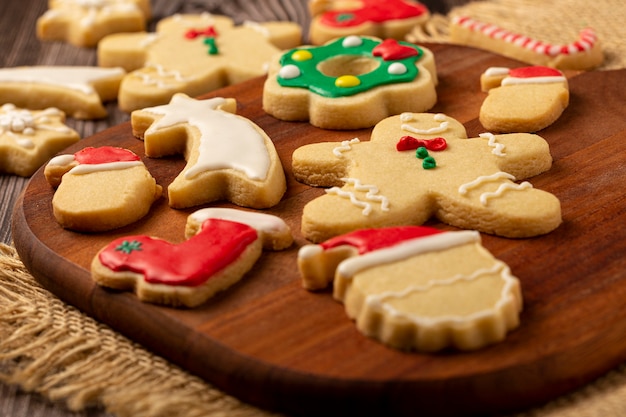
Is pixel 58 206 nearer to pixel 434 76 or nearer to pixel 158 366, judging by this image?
pixel 158 366

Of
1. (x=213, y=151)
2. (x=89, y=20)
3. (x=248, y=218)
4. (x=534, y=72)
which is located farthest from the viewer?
(x=89, y=20)

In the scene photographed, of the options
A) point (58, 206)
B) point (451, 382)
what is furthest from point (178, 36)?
point (451, 382)

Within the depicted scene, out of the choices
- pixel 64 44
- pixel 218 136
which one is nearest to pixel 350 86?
pixel 218 136

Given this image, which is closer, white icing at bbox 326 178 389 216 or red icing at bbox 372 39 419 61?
white icing at bbox 326 178 389 216

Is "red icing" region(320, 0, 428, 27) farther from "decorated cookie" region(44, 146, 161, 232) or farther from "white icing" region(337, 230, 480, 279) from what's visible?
"white icing" region(337, 230, 480, 279)

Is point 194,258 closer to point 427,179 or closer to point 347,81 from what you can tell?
point 427,179

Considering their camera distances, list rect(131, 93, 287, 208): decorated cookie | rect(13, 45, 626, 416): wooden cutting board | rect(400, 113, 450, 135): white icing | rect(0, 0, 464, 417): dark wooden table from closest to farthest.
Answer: rect(13, 45, 626, 416): wooden cutting board, rect(131, 93, 287, 208): decorated cookie, rect(400, 113, 450, 135): white icing, rect(0, 0, 464, 417): dark wooden table

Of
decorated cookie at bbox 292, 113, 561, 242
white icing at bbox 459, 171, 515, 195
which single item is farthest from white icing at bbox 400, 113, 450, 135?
white icing at bbox 459, 171, 515, 195

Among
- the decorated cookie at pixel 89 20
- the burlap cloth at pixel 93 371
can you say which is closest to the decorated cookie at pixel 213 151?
the burlap cloth at pixel 93 371
